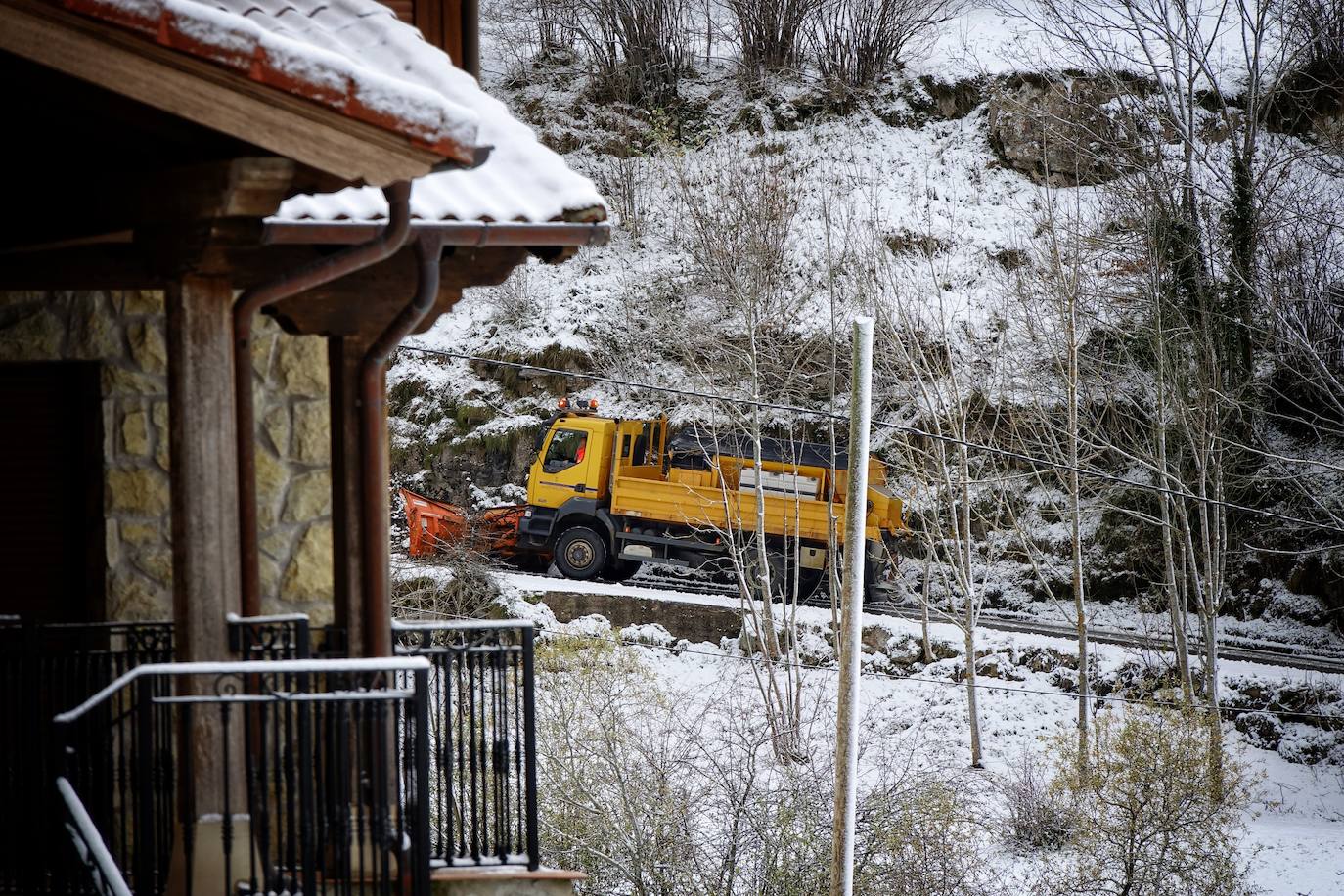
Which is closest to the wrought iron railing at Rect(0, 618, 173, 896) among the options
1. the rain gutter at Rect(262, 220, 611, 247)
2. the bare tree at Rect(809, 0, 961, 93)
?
the rain gutter at Rect(262, 220, 611, 247)

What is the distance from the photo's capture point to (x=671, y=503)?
2025 centimetres

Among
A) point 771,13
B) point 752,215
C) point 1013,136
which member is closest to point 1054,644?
point 752,215

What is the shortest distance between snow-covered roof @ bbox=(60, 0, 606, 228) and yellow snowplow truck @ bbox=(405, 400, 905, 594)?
1538 centimetres

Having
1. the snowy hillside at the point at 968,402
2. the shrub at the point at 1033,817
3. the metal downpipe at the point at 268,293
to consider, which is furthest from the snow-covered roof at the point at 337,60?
the shrub at the point at 1033,817

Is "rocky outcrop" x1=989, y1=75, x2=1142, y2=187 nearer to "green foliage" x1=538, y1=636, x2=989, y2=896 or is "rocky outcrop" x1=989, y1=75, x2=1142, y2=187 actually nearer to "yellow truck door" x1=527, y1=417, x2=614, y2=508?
"yellow truck door" x1=527, y1=417, x2=614, y2=508

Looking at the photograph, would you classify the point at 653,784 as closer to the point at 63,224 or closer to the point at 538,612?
the point at 538,612

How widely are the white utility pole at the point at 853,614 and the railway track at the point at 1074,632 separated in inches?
419

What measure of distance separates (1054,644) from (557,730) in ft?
29.2

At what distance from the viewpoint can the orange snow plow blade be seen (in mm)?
20875

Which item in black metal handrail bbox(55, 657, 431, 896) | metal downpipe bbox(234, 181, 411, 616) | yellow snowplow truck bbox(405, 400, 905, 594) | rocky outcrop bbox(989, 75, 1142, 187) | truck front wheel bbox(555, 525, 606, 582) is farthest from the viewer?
rocky outcrop bbox(989, 75, 1142, 187)

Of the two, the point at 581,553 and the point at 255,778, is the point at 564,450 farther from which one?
the point at 255,778

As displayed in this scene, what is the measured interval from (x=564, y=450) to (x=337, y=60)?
17.9 meters

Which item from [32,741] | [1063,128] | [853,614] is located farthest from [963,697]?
[32,741]

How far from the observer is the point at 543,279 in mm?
29391
